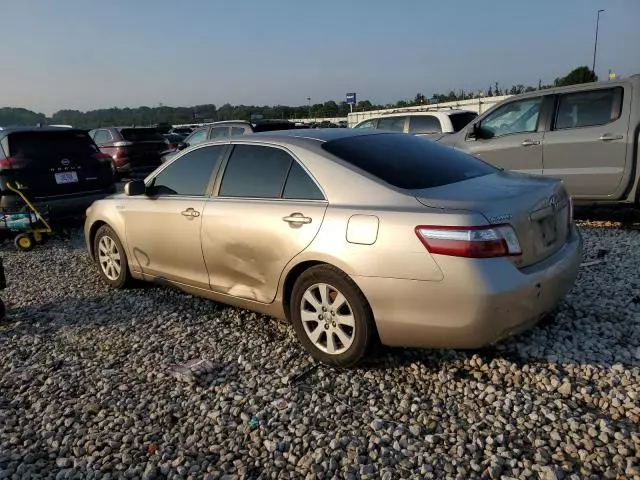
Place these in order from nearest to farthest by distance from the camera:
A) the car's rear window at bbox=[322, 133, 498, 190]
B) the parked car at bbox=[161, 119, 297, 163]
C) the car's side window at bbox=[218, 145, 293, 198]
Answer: the car's rear window at bbox=[322, 133, 498, 190], the car's side window at bbox=[218, 145, 293, 198], the parked car at bbox=[161, 119, 297, 163]

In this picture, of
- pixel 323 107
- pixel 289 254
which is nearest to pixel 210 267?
pixel 289 254

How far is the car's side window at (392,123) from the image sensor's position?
37.3 feet

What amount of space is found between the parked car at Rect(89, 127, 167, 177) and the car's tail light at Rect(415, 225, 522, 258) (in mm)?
13154

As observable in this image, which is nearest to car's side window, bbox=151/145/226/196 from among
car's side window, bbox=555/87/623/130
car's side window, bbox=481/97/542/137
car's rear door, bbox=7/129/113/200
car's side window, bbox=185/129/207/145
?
car's rear door, bbox=7/129/113/200

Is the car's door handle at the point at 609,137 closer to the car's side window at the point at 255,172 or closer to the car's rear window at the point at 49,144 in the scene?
the car's side window at the point at 255,172

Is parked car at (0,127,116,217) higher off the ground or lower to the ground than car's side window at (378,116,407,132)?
lower

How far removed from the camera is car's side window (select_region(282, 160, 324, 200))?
3.58 metres

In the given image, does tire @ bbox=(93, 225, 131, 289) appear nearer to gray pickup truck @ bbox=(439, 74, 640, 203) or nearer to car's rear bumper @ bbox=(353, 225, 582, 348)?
car's rear bumper @ bbox=(353, 225, 582, 348)

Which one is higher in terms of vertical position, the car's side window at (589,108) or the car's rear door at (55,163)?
the car's side window at (589,108)

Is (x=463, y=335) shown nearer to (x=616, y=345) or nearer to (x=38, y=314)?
(x=616, y=345)

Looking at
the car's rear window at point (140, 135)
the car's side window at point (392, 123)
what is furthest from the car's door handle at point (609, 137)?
the car's rear window at point (140, 135)

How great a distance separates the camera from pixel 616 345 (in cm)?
352

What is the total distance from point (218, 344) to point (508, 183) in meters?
2.37

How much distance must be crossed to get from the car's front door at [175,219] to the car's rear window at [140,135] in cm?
1074
